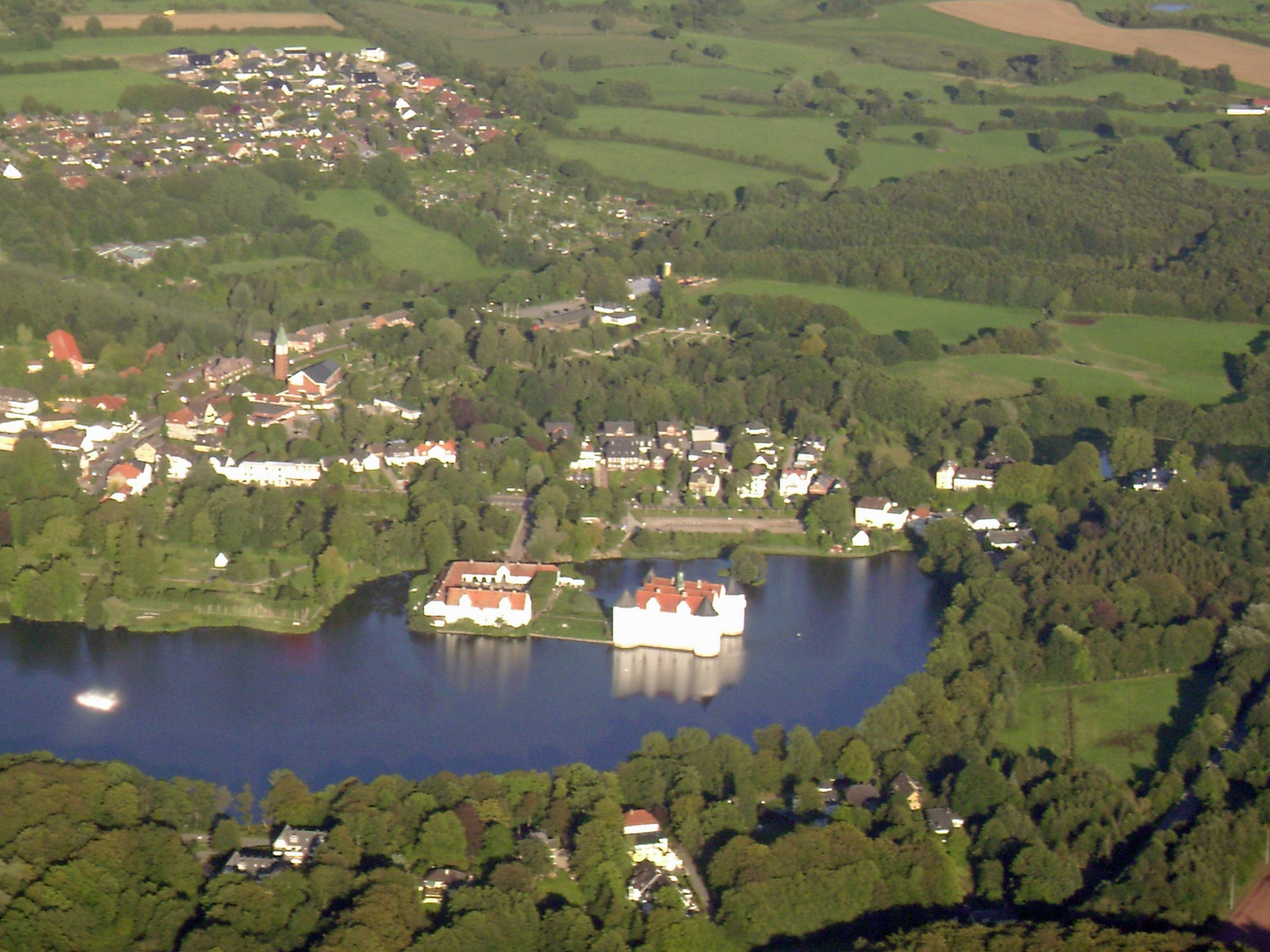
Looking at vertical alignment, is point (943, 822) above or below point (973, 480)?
below

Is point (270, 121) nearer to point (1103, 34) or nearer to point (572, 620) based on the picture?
point (572, 620)

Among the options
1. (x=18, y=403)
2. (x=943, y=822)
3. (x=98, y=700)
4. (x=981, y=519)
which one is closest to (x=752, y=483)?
(x=981, y=519)

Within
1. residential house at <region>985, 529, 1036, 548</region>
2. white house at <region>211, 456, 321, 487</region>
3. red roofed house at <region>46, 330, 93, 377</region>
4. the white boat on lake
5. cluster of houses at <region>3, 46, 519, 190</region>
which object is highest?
cluster of houses at <region>3, 46, 519, 190</region>

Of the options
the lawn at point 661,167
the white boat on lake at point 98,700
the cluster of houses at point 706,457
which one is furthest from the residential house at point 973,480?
the lawn at point 661,167

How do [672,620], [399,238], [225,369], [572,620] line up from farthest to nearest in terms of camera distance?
[399,238] < [225,369] < [572,620] < [672,620]

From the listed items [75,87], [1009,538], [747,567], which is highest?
[75,87]

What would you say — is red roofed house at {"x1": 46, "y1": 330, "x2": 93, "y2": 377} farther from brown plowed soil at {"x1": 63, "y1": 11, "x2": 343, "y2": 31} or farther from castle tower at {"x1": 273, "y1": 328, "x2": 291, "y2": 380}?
brown plowed soil at {"x1": 63, "y1": 11, "x2": 343, "y2": 31}

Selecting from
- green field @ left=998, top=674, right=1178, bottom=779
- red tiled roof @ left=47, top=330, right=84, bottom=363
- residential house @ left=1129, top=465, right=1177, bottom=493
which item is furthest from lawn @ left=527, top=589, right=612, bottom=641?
red tiled roof @ left=47, top=330, right=84, bottom=363
